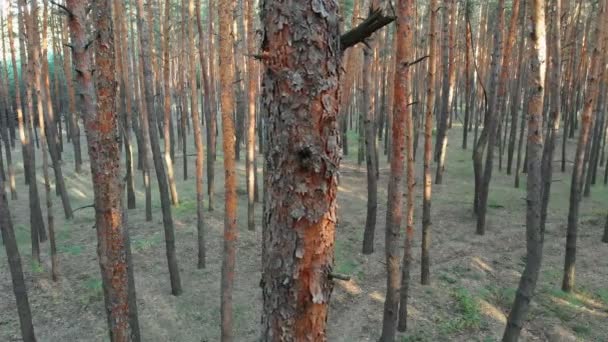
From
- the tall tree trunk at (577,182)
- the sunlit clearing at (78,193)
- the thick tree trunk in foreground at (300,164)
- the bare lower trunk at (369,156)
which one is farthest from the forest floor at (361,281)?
the thick tree trunk in foreground at (300,164)

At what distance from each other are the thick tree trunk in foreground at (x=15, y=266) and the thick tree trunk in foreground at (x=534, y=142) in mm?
9116

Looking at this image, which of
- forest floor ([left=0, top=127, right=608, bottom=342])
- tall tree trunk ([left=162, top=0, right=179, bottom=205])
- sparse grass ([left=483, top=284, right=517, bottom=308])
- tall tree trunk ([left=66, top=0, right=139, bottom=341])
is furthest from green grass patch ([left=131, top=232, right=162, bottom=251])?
sparse grass ([left=483, top=284, right=517, bottom=308])

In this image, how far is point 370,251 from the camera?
1222 cm

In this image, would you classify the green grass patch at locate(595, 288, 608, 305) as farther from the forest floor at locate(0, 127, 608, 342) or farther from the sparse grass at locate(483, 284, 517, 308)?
the sparse grass at locate(483, 284, 517, 308)

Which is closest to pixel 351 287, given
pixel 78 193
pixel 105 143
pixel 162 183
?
pixel 162 183

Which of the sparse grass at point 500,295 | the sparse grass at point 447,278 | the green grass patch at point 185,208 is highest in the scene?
the green grass patch at point 185,208

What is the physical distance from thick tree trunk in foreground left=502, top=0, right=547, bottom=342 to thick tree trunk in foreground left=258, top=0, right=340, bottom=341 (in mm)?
5197

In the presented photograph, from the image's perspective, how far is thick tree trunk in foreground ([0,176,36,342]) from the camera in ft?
26.7

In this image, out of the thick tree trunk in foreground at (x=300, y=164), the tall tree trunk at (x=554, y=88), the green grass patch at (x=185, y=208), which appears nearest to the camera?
the thick tree trunk in foreground at (x=300, y=164)

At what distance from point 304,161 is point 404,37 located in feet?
17.5

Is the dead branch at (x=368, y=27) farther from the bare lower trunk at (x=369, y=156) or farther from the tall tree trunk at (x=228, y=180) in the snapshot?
the bare lower trunk at (x=369, y=156)

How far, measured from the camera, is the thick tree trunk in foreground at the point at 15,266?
8.13m

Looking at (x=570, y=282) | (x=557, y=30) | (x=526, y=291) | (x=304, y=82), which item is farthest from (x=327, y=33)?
(x=570, y=282)

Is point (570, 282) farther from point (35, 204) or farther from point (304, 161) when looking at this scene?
point (35, 204)
